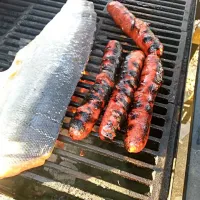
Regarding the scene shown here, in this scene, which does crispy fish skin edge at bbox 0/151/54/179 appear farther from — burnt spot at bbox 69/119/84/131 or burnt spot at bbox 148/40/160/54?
burnt spot at bbox 148/40/160/54

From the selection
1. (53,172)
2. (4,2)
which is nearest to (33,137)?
(53,172)

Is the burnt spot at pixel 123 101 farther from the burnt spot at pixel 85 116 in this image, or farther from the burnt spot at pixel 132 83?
the burnt spot at pixel 85 116

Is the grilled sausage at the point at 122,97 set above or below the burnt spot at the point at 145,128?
above

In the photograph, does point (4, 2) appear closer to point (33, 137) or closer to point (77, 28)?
point (77, 28)

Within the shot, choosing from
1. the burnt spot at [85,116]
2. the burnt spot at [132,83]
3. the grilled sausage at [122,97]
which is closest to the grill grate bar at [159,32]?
the grilled sausage at [122,97]

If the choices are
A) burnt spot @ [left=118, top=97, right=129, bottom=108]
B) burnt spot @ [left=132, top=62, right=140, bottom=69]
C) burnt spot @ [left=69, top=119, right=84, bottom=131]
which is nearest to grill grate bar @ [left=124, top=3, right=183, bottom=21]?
burnt spot @ [left=132, top=62, right=140, bottom=69]

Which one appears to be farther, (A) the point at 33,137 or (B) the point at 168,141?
(B) the point at 168,141

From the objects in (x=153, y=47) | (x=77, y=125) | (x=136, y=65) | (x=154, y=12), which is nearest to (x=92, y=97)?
(x=77, y=125)
